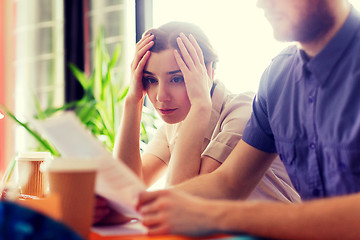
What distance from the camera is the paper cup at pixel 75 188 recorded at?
72 cm

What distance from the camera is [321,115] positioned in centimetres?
116

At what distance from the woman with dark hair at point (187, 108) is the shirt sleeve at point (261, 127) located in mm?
196

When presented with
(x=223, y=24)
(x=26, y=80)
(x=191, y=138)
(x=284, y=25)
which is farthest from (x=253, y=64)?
(x=26, y=80)

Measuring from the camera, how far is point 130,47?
148 inches

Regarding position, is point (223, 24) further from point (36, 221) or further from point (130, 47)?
point (36, 221)

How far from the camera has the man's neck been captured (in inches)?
45.9

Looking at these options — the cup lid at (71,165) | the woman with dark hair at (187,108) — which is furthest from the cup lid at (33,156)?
the cup lid at (71,165)

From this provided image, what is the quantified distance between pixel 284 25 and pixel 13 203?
90 cm

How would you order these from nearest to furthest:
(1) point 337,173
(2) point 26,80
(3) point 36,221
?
1. (3) point 36,221
2. (1) point 337,173
3. (2) point 26,80

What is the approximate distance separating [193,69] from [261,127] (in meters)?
0.44

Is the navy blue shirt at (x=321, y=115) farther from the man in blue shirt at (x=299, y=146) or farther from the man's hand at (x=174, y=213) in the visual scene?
the man's hand at (x=174, y=213)

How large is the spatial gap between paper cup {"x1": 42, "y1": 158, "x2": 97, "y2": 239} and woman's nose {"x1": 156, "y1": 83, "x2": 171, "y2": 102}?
3.11ft

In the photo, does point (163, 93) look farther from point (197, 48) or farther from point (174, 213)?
point (174, 213)

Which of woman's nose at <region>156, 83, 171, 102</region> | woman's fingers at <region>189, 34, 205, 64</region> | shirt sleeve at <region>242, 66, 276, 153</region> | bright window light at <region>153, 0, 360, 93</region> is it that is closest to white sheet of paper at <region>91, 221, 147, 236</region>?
shirt sleeve at <region>242, 66, 276, 153</region>
